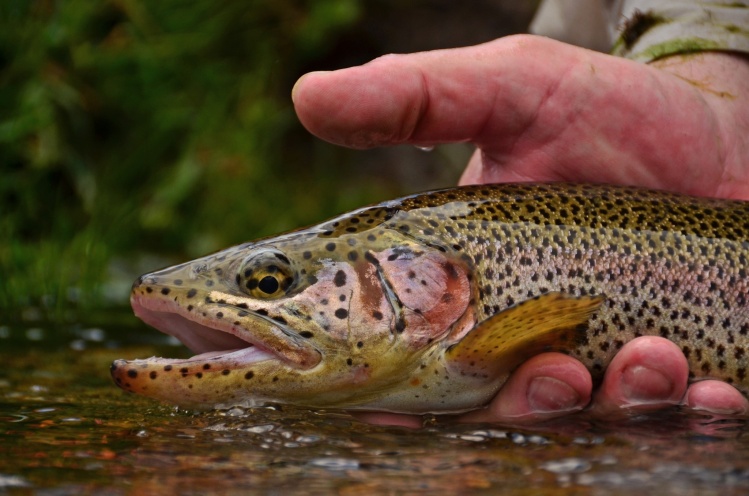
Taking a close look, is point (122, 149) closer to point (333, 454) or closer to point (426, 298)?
point (426, 298)

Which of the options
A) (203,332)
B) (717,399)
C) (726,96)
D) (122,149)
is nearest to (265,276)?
(203,332)

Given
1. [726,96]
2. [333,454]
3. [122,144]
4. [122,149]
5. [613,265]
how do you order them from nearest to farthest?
[333,454] < [613,265] < [726,96] < [122,149] < [122,144]

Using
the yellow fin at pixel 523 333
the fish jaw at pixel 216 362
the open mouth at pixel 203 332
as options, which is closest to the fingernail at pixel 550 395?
the yellow fin at pixel 523 333

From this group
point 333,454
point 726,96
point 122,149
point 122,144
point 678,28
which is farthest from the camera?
point 122,144

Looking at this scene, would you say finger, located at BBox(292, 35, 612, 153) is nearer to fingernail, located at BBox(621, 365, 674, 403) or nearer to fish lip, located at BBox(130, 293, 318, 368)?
fish lip, located at BBox(130, 293, 318, 368)

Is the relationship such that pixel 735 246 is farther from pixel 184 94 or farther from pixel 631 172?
pixel 184 94
